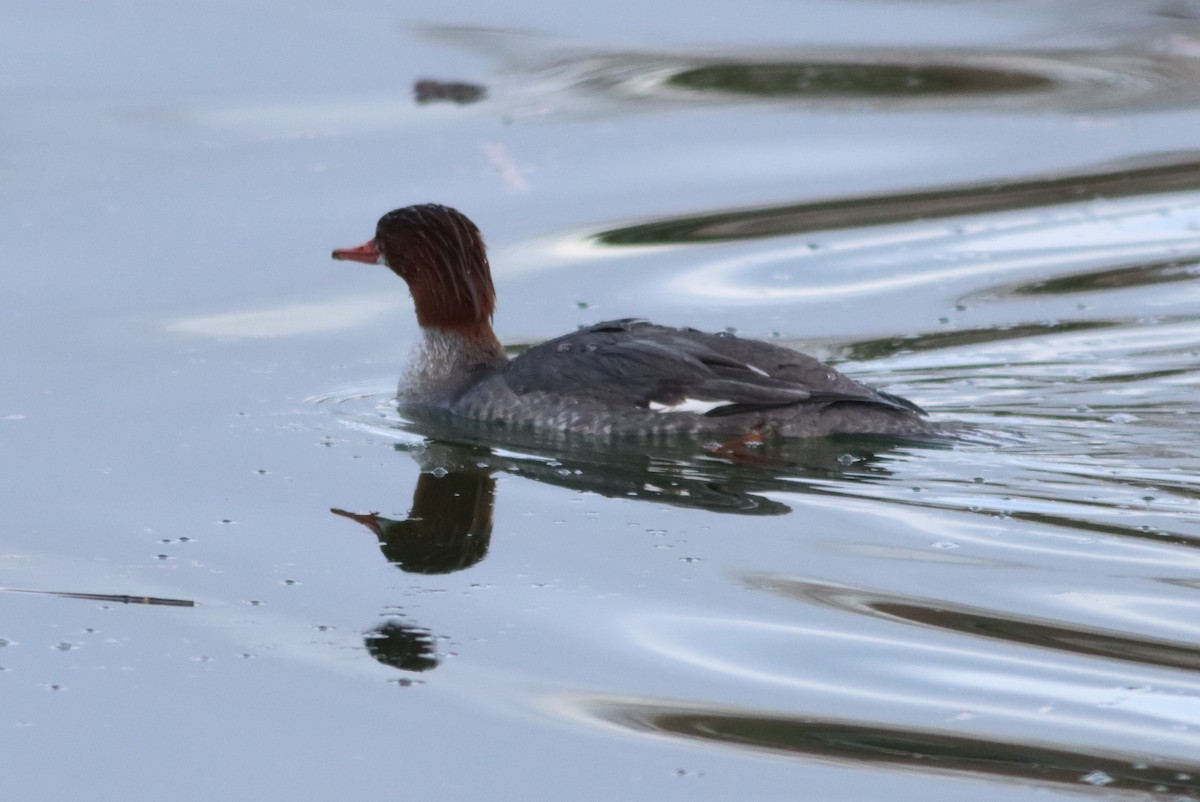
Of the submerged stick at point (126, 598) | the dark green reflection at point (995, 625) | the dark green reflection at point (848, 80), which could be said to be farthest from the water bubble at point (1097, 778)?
the dark green reflection at point (848, 80)

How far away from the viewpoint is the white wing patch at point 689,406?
810cm

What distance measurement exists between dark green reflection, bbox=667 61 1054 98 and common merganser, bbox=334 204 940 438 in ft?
19.9

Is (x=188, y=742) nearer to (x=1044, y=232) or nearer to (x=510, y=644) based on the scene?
(x=510, y=644)

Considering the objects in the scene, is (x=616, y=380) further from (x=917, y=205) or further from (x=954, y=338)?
(x=917, y=205)

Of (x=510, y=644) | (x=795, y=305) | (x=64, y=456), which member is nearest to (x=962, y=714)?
(x=510, y=644)

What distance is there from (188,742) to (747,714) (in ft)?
4.96

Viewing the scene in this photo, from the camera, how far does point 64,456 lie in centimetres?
784

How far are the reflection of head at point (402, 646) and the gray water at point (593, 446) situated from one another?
0.02 meters

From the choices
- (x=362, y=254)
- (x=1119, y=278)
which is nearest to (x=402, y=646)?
(x=362, y=254)

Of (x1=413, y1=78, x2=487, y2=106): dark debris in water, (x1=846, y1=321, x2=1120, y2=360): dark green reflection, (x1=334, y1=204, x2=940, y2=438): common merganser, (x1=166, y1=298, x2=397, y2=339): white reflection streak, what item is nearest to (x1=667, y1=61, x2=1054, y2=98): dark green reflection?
(x1=413, y1=78, x2=487, y2=106): dark debris in water

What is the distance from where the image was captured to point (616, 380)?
27.1 feet

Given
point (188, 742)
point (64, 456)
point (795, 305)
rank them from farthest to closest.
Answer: point (795, 305), point (64, 456), point (188, 742)

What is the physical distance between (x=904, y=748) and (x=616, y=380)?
11.8 ft

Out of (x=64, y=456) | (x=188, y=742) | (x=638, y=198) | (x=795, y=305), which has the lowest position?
(x=188, y=742)
